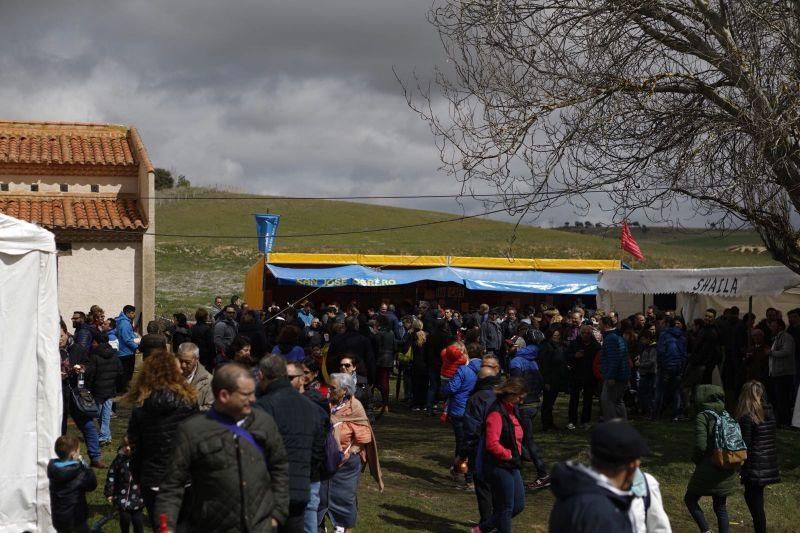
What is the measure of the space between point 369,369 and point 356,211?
85119 mm

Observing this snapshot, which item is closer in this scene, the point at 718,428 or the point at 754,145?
the point at 718,428

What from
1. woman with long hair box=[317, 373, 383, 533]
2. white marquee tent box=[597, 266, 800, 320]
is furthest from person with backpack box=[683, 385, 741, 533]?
white marquee tent box=[597, 266, 800, 320]

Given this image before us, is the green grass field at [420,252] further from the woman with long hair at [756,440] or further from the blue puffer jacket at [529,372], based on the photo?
the woman with long hair at [756,440]

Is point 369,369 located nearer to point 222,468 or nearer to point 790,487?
point 790,487

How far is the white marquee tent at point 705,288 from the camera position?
54.6 feet

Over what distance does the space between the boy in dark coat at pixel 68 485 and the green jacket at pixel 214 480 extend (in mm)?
2776

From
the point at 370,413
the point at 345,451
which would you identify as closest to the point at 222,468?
the point at 345,451

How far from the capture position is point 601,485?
3.82 m

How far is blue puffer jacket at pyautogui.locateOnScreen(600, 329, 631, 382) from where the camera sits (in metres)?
13.5

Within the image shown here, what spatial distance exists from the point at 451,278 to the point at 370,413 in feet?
50.0

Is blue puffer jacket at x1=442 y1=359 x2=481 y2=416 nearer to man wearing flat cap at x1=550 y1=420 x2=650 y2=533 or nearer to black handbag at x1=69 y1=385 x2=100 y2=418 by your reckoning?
black handbag at x1=69 y1=385 x2=100 y2=418

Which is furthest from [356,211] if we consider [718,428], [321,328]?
[718,428]

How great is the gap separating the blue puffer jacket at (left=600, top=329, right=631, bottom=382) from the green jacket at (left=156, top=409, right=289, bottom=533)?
9.26 meters

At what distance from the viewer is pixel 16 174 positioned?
78.3 feet
